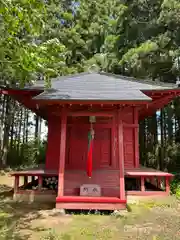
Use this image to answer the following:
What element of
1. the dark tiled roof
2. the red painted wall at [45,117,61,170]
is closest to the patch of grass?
the red painted wall at [45,117,61,170]

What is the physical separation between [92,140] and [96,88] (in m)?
1.57

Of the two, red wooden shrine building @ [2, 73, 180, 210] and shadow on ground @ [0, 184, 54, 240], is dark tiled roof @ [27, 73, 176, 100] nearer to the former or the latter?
red wooden shrine building @ [2, 73, 180, 210]

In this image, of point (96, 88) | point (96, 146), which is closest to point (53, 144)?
point (96, 146)

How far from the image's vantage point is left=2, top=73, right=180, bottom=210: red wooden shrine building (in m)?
6.07

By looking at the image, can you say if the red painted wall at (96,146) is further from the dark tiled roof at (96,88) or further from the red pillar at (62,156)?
the red pillar at (62,156)

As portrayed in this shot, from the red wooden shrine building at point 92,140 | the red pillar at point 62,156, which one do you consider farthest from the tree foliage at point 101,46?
the red pillar at point 62,156

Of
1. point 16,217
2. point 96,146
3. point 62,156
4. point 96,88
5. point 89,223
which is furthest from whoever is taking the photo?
point 96,146

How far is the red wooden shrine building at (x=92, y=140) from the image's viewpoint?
19.9 feet

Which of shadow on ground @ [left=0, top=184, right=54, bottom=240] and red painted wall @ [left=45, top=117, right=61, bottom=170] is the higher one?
red painted wall @ [left=45, top=117, right=61, bottom=170]

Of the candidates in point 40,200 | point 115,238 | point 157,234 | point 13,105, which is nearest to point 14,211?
point 40,200

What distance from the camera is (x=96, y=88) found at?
7105mm

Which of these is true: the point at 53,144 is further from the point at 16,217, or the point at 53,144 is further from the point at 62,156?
the point at 16,217

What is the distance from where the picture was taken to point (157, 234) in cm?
443

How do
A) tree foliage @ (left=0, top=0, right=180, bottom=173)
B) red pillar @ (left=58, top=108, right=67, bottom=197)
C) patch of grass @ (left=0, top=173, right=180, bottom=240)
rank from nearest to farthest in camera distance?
tree foliage @ (left=0, top=0, right=180, bottom=173) → patch of grass @ (left=0, top=173, right=180, bottom=240) → red pillar @ (left=58, top=108, right=67, bottom=197)
